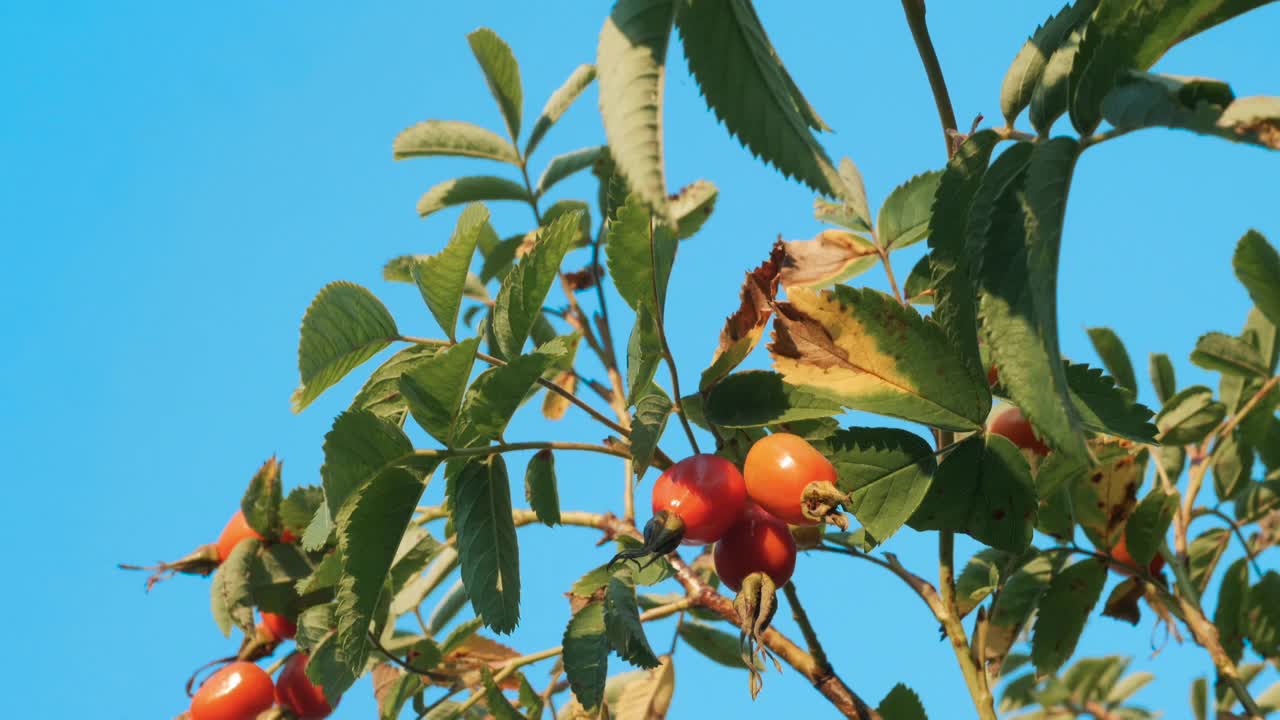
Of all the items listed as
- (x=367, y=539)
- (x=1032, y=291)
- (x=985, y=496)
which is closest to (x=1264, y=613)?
(x=985, y=496)

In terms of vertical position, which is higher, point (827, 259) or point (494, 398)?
point (827, 259)

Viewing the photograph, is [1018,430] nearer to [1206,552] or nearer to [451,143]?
[1206,552]

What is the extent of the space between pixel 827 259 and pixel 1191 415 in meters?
0.93

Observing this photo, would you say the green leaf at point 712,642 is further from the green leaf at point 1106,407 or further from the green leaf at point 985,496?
the green leaf at point 1106,407

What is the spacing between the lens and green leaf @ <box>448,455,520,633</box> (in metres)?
1.43

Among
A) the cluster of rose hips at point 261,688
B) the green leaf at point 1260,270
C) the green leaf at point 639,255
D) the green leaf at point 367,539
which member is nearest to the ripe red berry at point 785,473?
the green leaf at point 639,255

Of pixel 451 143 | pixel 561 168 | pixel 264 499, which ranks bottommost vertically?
pixel 264 499

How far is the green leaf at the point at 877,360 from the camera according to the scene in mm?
1303

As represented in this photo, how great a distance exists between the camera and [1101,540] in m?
1.85

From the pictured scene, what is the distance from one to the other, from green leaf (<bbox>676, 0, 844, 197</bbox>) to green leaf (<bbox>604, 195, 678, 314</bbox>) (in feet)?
1.00

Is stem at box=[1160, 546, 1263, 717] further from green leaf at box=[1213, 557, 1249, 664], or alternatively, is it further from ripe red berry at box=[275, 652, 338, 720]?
ripe red berry at box=[275, 652, 338, 720]

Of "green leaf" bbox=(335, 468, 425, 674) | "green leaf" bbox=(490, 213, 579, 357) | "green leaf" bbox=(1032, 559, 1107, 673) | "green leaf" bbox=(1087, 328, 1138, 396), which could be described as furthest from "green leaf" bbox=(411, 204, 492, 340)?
"green leaf" bbox=(1087, 328, 1138, 396)

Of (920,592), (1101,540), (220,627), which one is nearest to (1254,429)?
(1101,540)

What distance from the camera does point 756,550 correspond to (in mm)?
1494
